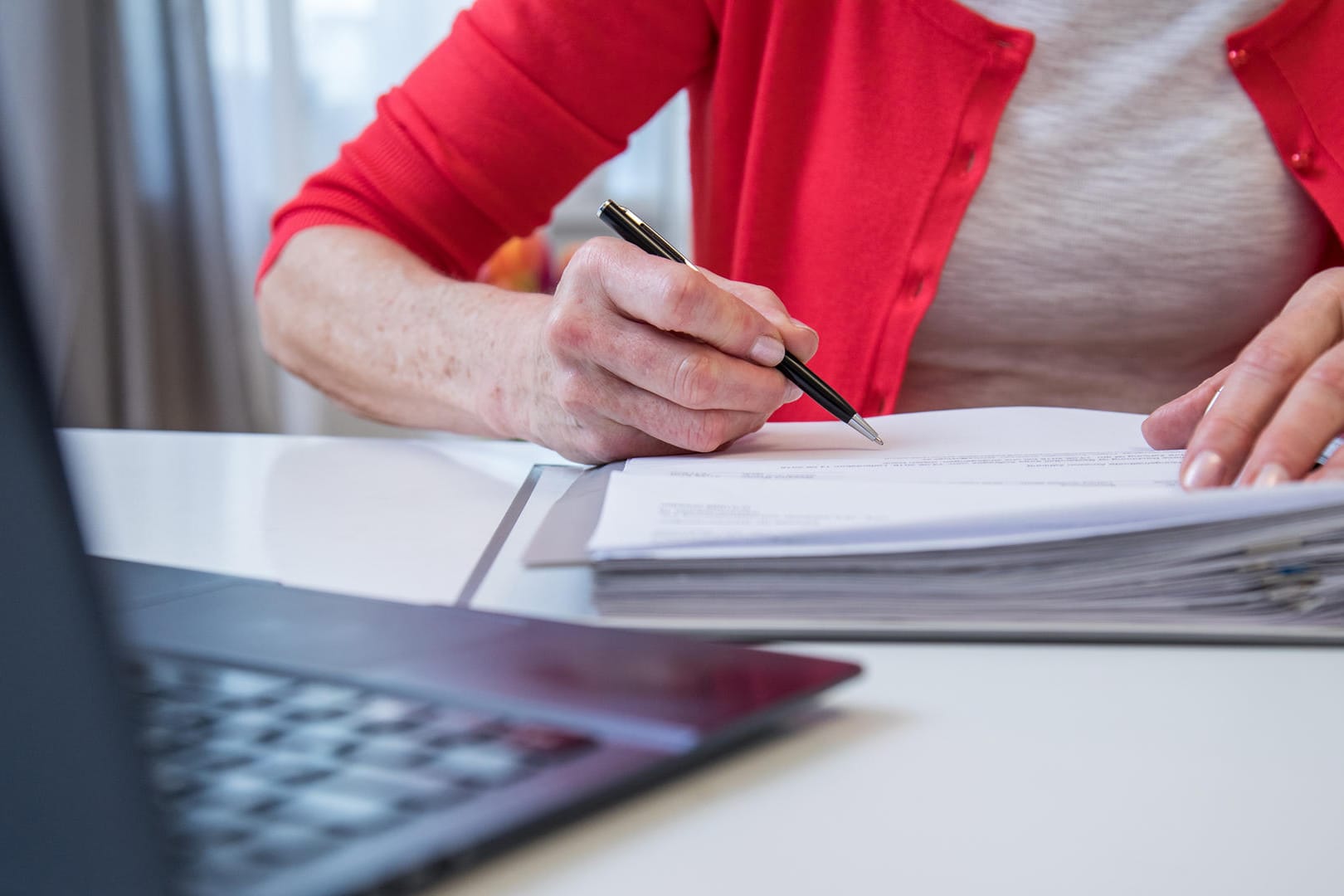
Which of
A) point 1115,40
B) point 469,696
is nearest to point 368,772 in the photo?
point 469,696

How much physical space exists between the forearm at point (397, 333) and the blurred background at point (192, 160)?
3.95ft

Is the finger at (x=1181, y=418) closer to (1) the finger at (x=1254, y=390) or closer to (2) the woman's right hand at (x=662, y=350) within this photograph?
(1) the finger at (x=1254, y=390)

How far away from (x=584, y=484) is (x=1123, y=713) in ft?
0.94

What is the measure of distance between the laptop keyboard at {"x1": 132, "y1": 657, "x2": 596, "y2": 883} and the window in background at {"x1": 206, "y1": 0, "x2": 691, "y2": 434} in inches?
84.0

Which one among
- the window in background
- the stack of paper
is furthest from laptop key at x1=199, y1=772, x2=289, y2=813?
the window in background

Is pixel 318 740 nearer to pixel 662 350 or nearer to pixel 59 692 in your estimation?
pixel 59 692

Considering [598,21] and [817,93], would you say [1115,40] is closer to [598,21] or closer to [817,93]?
[817,93]

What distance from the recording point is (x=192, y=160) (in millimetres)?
2301

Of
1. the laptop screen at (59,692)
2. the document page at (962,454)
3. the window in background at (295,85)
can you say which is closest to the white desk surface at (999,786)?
the laptop screen at (59,692)

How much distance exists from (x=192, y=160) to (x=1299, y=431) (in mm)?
2291

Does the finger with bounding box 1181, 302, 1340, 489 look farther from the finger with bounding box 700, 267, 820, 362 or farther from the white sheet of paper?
the finger with bounding box 700, 267, 820, 362

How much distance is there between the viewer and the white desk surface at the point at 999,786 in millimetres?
256

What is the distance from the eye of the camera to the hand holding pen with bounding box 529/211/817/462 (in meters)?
0.58

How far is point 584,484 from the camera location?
56 centimetres
